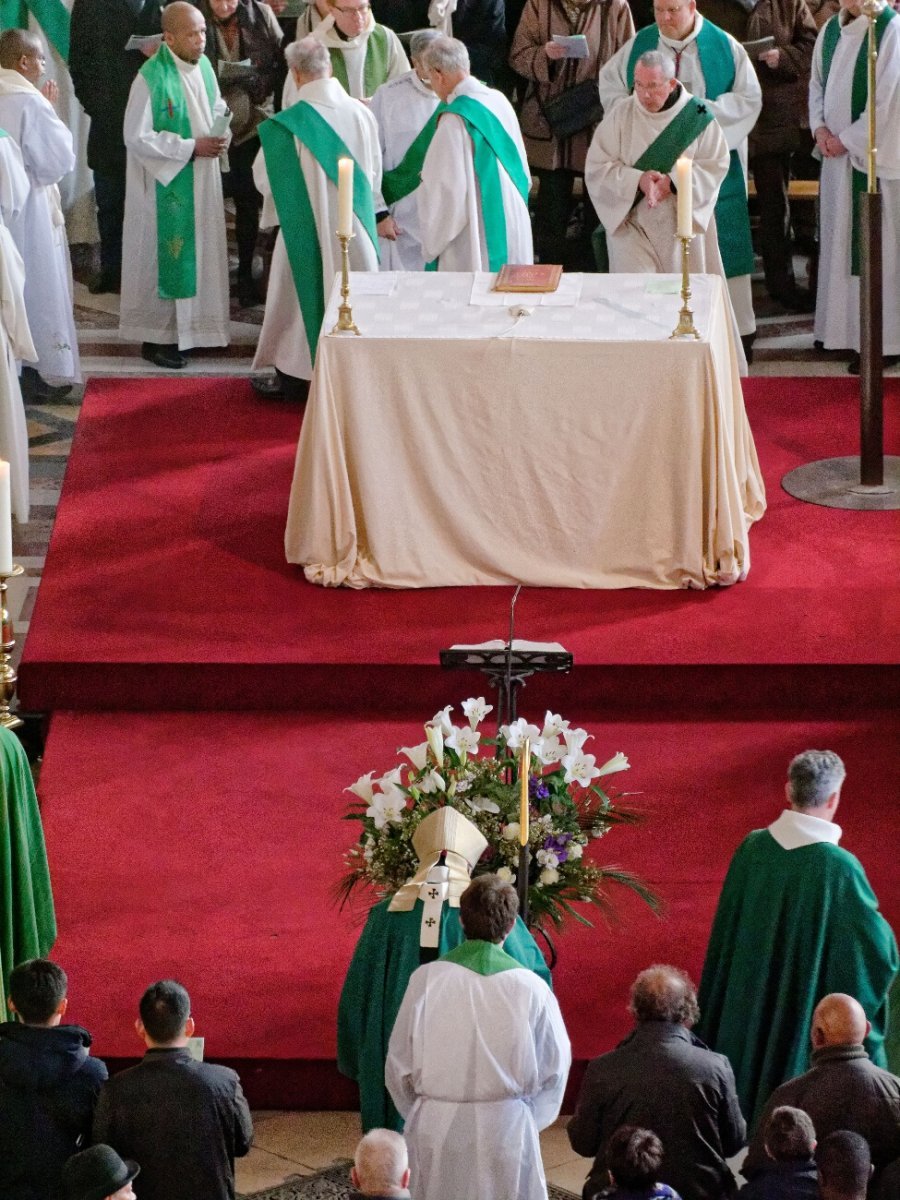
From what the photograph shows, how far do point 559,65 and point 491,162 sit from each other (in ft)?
7.53

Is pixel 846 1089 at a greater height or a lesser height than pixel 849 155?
lesser

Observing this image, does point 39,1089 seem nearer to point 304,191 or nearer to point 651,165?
point 304,191

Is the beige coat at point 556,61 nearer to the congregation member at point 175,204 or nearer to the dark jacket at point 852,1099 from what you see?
the congregation member at point 175,204

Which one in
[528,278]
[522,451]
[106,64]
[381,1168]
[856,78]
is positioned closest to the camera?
[381,1168]

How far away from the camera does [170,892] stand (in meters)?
7.27

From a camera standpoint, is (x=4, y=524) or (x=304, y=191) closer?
(x=4, y=524)

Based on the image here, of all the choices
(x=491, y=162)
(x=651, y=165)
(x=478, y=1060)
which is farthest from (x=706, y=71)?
(x=478, y=1060)

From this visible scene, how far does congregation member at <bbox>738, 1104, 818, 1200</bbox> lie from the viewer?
481 centimetres

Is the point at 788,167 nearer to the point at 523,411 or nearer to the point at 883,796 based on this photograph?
the point at 523,411

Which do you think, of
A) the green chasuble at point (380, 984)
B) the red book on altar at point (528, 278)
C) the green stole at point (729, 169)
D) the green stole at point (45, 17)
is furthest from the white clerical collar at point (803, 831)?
the green stole at point (45, 17)

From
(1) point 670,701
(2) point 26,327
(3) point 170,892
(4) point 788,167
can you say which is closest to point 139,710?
(3) point 170,892

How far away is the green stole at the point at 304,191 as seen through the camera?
1065 centimetres

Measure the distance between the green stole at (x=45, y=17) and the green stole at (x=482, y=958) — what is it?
936 centimetres

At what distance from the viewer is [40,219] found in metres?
11.7
